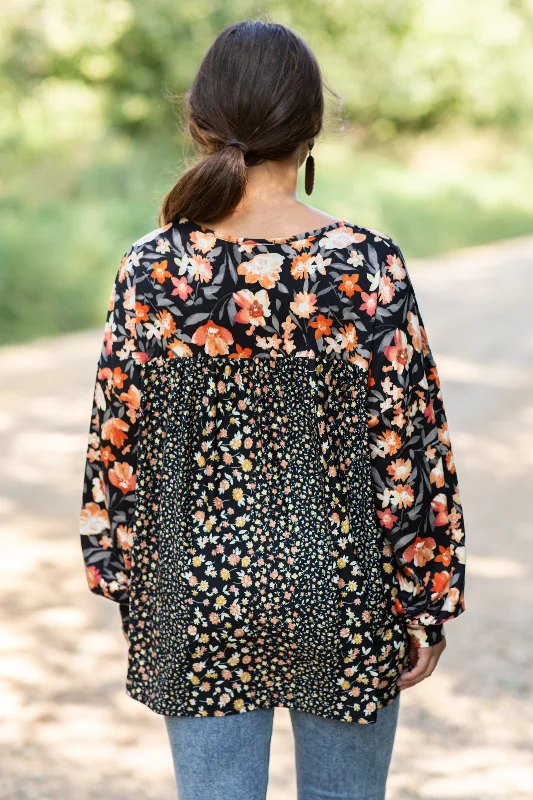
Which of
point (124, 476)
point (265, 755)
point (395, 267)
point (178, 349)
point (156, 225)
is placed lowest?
point (265, 755)

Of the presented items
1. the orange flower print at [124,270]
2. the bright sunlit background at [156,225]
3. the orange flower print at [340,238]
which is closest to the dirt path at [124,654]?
the bright sunlit background at [156,225]

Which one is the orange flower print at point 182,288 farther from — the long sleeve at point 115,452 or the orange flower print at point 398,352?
the orange flower print at point 398,352

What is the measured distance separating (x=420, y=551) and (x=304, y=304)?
440mm

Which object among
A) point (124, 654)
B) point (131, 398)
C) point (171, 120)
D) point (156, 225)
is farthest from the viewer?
point (171, 120)

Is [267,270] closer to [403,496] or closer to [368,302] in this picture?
[368,302]

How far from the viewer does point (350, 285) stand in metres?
1.49

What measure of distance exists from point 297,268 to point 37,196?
14.1 meters

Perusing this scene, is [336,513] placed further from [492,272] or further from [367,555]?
[492,272]

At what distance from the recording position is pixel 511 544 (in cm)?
479

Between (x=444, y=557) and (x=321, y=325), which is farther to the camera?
(x=444, y=557)

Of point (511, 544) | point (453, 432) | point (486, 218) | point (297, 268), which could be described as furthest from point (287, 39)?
point (486, 218)

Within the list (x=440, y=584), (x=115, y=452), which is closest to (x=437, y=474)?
(x=440, y=584)

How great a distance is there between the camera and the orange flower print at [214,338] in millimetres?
1490

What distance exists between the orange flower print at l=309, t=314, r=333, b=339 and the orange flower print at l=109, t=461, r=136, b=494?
0.38 m
